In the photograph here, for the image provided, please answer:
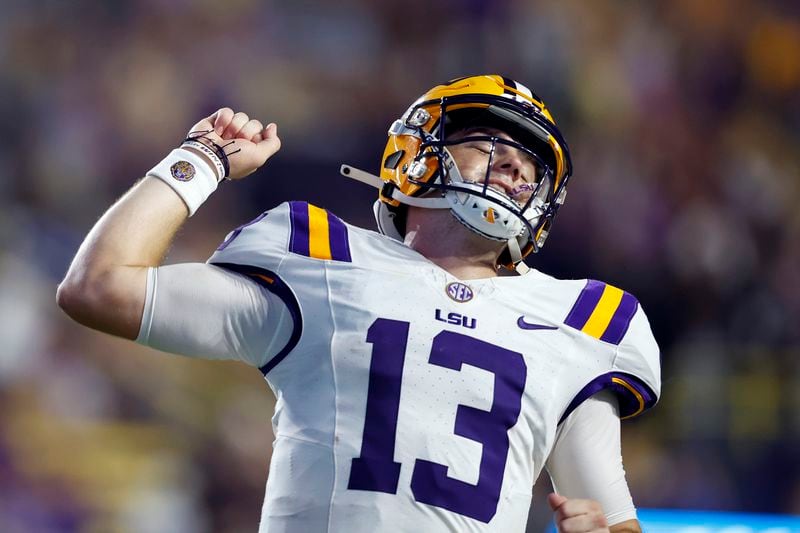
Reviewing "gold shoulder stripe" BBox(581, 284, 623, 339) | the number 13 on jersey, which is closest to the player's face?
"gold shoulder stripe" BBox(581, 284, 623, 339)

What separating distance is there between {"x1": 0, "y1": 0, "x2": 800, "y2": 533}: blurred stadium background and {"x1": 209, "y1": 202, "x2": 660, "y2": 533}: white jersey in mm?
2597

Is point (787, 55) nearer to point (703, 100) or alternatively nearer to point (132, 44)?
point (703, 100)

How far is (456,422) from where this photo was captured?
1.99 meters

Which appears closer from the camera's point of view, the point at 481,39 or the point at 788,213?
the point at 788,213

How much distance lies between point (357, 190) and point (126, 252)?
13.1 ft

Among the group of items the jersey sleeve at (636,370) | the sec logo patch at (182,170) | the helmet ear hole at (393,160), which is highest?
the helmet ear hole at (393,160)

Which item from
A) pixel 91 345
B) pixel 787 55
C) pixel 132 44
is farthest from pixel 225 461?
pixel 787 55

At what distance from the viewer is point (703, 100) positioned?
669cm

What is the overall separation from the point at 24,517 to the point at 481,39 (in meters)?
3.66

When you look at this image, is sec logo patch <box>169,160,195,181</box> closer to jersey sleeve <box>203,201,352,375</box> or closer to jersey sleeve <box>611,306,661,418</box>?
jersey sleeve <box>203,201,352,375</box>

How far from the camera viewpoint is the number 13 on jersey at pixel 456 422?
193 centimetres

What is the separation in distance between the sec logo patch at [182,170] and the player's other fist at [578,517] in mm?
841

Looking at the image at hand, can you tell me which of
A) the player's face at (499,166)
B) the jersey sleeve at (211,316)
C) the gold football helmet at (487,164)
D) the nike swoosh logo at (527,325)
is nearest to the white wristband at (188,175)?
the jersey sleeve at (211,316)

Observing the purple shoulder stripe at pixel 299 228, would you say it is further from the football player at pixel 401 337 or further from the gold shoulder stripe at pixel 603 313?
the gold shoulder stripe at pixel 603 313
